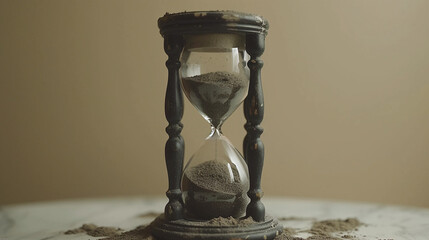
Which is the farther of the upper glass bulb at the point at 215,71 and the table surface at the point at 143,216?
the table surface at the point at 143,216

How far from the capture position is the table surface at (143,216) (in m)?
2.03

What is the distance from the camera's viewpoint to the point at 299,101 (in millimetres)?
4191

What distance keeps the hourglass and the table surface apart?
12.7 inches

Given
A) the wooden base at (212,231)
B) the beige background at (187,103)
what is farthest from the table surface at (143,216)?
the beige background at (187,103)

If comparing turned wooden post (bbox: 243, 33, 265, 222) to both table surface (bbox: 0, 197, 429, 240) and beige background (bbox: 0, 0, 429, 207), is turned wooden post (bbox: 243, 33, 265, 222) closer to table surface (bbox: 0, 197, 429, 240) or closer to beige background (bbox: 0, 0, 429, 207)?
table surface (bbox: 0, 197, 429, 240)

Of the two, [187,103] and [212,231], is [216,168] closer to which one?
[212,231]

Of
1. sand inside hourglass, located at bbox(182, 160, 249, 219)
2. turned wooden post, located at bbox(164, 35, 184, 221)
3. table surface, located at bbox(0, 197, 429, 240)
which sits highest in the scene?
turned wooden post, located at bbox(164, 35, 184, 221)

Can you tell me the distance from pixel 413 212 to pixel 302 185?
1.89 m

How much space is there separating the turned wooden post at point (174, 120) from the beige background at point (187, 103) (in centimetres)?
225

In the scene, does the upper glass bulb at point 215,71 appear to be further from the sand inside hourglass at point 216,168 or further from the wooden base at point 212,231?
the wooden base at point 212,231

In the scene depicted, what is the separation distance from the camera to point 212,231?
5.60 feet

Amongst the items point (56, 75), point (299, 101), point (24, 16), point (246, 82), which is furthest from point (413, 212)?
point (24, 16)

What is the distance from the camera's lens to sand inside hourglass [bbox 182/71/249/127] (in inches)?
69.1

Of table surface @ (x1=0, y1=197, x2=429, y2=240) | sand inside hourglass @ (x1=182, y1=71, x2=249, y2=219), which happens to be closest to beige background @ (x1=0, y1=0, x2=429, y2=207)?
table surface @ (x1=0, y1=197, x2=429, y2=240)
